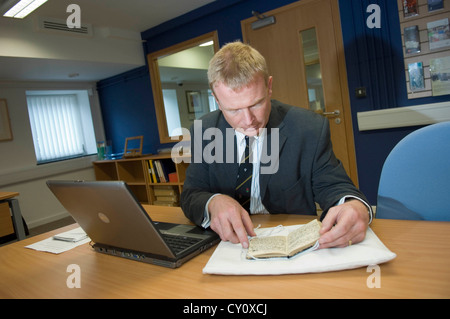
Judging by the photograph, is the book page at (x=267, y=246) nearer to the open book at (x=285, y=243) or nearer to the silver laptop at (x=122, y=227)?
the open book at (x=285, y=243)

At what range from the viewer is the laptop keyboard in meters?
0.95

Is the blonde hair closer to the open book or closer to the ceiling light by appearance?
the open book

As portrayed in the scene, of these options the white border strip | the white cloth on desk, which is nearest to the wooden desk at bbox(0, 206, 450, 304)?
the white cloth on desk

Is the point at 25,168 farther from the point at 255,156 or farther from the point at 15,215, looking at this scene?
the point at 255,156

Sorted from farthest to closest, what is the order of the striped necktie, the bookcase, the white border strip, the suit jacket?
the bookcase
the white border strip
the striped necktie
the suit jacket

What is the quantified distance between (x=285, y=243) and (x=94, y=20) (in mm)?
4227

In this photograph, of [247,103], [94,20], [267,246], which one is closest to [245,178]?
[247,103]

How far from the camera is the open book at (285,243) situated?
80 cm

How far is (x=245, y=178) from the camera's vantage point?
1.39 meters

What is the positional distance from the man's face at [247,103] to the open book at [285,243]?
1.54 feet

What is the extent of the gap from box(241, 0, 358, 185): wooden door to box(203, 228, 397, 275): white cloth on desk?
106 inches

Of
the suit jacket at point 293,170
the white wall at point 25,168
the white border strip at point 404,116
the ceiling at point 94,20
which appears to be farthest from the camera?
the white wall at point 25,168

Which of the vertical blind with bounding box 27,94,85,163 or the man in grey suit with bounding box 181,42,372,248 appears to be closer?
the man in grey suit with bounding box 181,42,372,248

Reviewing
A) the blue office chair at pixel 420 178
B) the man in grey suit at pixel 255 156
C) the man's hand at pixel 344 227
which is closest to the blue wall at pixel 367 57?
the man in grey suit at pixel 255 156
